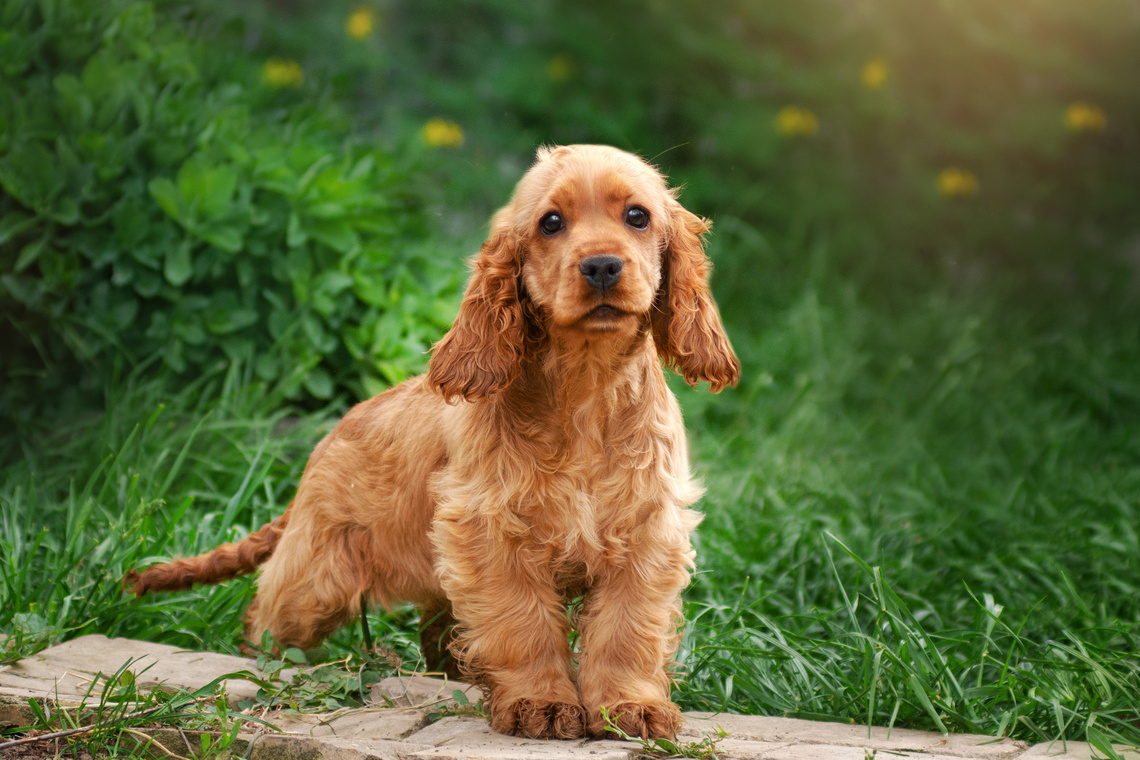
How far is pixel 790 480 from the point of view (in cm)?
512

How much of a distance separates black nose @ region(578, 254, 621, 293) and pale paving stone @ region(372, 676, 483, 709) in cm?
127

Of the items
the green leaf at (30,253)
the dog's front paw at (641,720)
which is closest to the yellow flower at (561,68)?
the green leaf at (30,253)

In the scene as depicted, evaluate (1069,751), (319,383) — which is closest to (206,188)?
(319,383)

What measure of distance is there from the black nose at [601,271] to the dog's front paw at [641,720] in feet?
3.45

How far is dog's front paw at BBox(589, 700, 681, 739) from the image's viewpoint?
2.72 meters

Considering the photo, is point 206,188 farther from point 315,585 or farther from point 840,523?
point 840,523

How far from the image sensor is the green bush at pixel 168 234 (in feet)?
15.4

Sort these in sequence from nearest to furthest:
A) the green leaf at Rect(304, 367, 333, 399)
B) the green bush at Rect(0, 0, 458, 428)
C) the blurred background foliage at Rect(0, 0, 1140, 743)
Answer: the blurred background foliage at Rect(0, 0, 1140, 743) → the green bush at Rect(0, 0, 458, 428) → the green leaf at Rect(304, 367, 333, 399)

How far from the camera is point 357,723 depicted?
2.89m

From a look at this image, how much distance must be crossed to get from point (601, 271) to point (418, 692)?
53.4 inches

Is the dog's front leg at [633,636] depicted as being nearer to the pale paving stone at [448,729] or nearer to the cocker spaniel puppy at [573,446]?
the cocker spaniel puppy at [573,446]

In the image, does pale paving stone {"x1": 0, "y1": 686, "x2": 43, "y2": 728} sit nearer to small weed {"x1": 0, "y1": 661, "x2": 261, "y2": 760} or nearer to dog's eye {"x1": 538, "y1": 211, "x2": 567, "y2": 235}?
small weed {"x1": 0, "y1": 661, "x2": 261, "y2": 760}

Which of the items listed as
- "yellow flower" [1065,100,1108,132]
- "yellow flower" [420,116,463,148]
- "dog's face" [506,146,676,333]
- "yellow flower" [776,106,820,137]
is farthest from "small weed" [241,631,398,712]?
"yellow flower" [1065,100,1108,132]

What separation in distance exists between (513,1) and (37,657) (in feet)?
18.8
